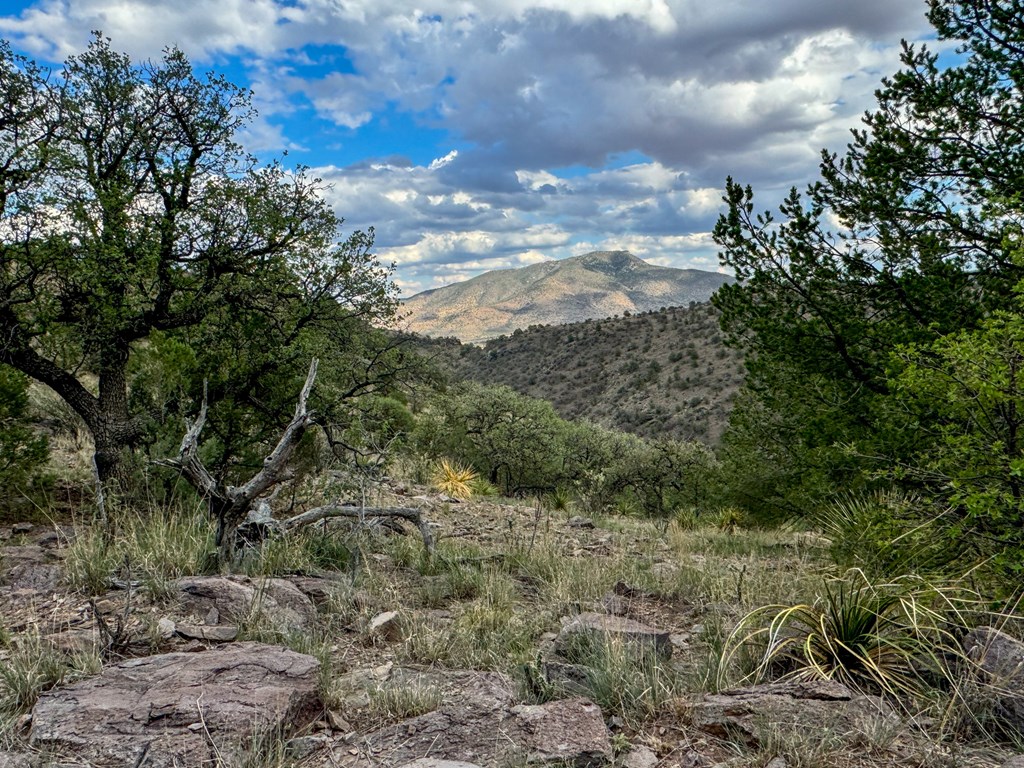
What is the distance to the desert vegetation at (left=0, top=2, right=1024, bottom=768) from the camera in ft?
10.8

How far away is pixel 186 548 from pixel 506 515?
7166 mm

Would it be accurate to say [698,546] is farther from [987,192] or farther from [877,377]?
[987,192]

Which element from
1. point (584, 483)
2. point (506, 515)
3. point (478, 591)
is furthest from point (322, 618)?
point (584, 483)

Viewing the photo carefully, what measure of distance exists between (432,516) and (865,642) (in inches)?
327

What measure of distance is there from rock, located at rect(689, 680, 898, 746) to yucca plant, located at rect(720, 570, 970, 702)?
253 millimetres

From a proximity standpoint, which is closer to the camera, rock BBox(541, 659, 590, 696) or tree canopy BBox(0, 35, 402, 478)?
rock BBox(541, 659, 590, 696)

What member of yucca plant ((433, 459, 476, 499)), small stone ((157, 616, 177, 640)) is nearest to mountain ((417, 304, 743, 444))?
yucca plant ((433, 459, 476, 499))

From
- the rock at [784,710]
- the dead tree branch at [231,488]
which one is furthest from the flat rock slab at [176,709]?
the dead tree branch at [231,488]

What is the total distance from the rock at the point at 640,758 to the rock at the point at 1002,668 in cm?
179

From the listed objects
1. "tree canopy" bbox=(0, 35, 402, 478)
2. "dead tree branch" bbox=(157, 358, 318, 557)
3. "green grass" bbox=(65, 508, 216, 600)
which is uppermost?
"tree canopy" bbox=(0, 35, 402, 478)

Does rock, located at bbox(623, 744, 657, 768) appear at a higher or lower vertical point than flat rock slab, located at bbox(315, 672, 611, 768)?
lower

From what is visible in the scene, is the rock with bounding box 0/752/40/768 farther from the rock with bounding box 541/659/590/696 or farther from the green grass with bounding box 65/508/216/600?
the rock with bounding box 541/659/590/696

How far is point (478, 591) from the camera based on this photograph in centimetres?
622

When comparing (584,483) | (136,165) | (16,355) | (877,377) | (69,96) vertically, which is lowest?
(584,483)
